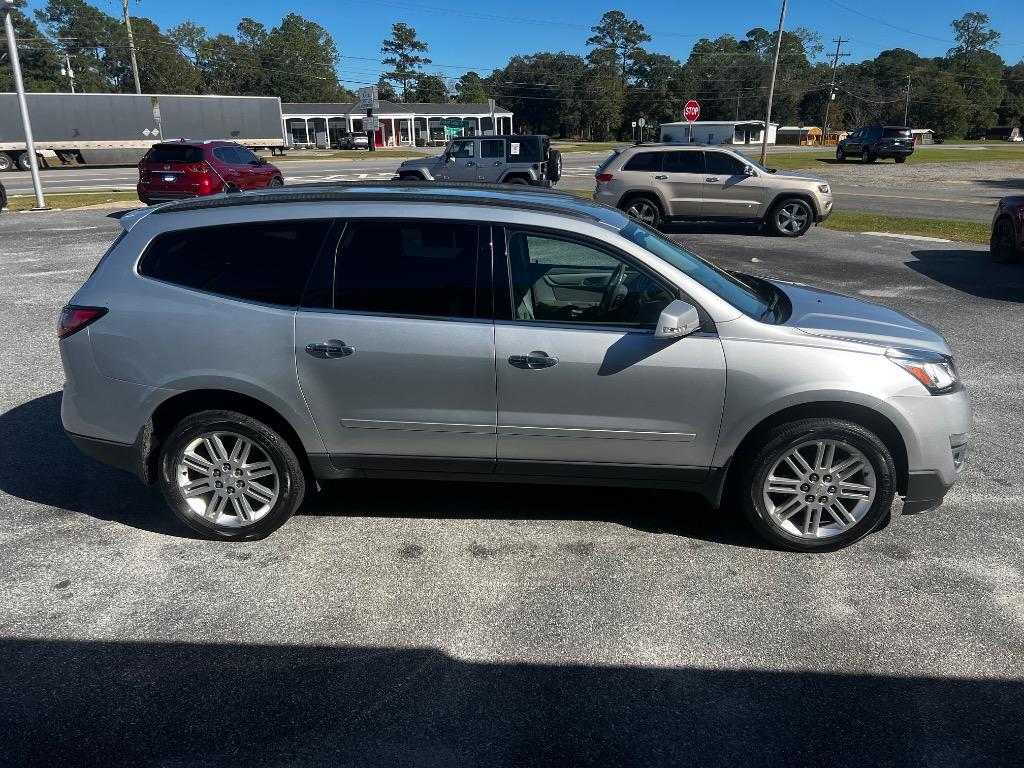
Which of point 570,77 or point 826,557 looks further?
point 570,77

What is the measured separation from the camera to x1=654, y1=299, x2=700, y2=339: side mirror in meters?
3.53

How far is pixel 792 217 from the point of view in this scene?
1547cm

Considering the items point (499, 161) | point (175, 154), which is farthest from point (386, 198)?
point (499, 161)

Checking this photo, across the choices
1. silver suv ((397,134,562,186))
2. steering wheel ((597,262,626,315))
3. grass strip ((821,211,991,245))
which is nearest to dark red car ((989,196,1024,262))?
grass strip ((821,211,991,245))

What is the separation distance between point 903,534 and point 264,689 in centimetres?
335

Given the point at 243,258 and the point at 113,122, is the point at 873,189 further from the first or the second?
the point at 113,122

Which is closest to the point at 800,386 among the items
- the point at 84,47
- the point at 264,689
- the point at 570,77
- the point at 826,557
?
the point at 826,557

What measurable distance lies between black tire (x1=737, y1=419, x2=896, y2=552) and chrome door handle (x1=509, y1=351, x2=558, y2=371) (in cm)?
114

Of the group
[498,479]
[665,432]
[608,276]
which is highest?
[608,276]

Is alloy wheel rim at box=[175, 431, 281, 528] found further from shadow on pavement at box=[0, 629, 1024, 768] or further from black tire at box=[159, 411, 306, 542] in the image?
shadow on pavement at box=[0, 629, 1024, 768]

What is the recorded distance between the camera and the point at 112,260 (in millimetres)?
4016

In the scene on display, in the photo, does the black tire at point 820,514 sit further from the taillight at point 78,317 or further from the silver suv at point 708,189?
the silver suv at point 708,189

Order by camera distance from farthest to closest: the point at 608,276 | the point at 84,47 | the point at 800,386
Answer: the point at 84,47, the point at 608,276, the point at 800,386

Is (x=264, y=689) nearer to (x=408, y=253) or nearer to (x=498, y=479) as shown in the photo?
(x=498, y=479)
